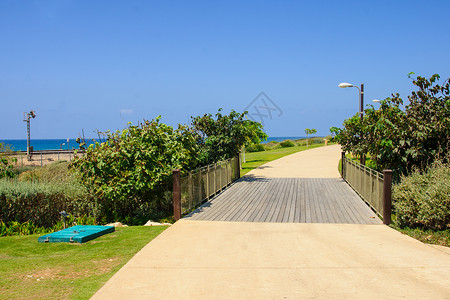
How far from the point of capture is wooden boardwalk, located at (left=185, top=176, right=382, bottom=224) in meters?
10.5

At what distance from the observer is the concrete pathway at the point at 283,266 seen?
5250mm

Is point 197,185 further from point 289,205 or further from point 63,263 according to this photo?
point 63,263

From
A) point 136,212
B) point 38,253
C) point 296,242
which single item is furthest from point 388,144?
point 38,253

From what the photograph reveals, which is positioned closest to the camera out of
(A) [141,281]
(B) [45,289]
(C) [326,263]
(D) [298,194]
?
(B) [45,289]

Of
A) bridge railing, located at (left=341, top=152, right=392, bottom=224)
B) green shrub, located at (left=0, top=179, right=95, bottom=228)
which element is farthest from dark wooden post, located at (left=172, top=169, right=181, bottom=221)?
bridge railing, located at (left=341, top=152, right=392, bottom=224)

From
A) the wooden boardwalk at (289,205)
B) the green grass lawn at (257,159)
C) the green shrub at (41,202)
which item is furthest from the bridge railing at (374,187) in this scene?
the green grass lawn at (257,159)

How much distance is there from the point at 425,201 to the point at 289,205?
180 inches

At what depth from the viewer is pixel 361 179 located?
45.2 feet

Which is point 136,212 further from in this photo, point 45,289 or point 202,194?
point 45,289

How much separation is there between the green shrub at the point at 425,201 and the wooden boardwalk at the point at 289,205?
2.84 feet

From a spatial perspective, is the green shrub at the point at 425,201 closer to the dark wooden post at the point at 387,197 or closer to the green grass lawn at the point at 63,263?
the dark wooden post at the point at 387,197

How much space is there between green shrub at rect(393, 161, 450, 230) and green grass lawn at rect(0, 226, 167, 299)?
6.01 m

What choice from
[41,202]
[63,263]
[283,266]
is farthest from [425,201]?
[41,202]

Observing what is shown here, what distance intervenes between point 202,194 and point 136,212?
7.56 feet
